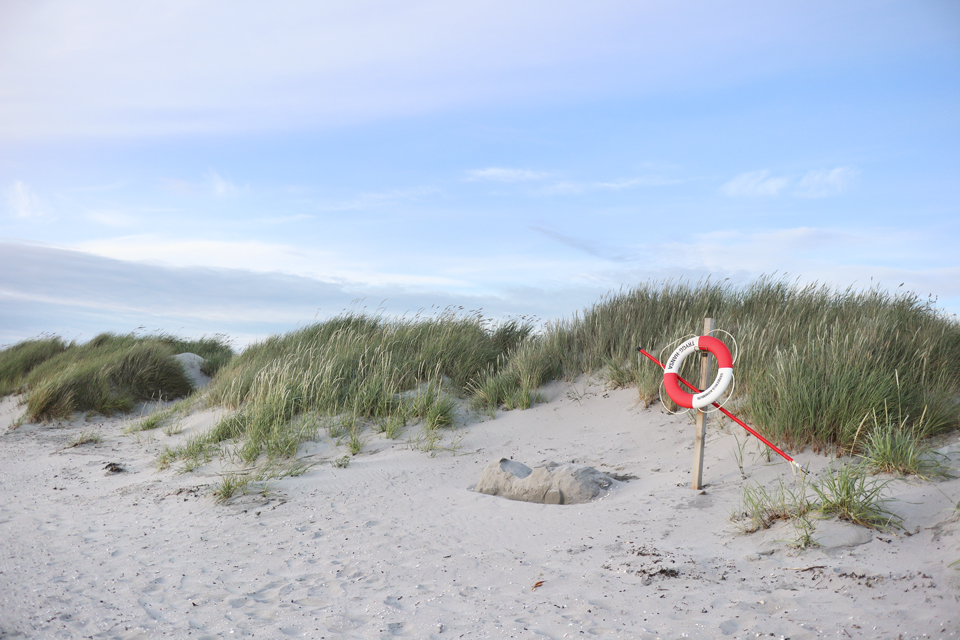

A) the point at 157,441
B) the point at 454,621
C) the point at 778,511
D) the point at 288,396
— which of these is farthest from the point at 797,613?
the point at 157,441

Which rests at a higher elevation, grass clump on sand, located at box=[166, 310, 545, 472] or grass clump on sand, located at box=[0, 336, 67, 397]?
grass clump on sand, located at box=[166, 310, 545, 472]

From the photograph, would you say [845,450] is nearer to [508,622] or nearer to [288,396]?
[508,622]

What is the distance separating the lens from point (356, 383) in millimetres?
8297

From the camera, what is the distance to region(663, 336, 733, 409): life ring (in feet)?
16.0

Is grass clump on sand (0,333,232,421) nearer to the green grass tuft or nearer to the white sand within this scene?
the white sand

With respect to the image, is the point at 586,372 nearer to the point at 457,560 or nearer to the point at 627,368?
the point at 627,368

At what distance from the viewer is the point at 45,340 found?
15281 mm

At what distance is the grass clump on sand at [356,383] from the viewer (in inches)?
282

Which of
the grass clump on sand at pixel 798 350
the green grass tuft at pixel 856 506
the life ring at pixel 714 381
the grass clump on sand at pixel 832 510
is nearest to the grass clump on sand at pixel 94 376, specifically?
the grass clump on sand at pixel 798 350

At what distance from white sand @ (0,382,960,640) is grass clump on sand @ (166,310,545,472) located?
2.92 ft

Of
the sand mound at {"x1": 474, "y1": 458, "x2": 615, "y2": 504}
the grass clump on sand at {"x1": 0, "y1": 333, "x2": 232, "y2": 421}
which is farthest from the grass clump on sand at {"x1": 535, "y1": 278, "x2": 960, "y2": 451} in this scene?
the grass clump on sand at {"x1": 0, "y1": 333, "x2": 232, "y2": 421}

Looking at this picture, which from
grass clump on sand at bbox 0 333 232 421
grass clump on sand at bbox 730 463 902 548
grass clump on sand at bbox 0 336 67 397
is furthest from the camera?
grass clump on sand at bbox 0 336 67 397

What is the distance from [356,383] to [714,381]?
4987mm

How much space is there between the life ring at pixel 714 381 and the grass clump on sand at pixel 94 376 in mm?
9486
